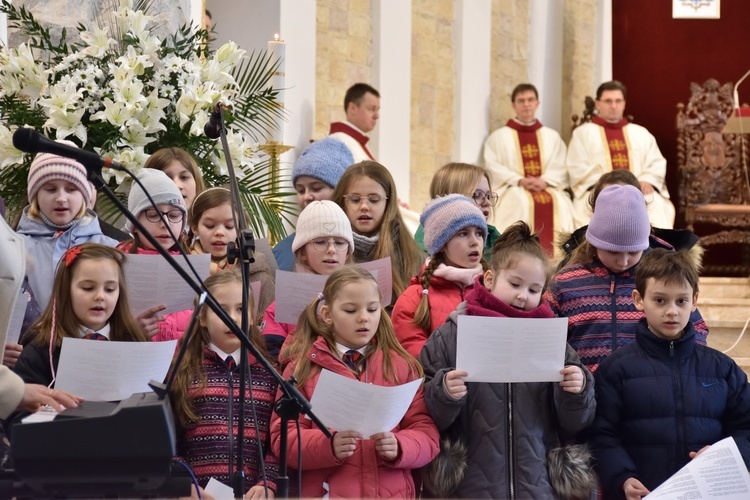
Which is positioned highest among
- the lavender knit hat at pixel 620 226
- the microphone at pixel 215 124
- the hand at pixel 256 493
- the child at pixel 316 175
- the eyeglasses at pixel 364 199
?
the microphone at pixel 215 124

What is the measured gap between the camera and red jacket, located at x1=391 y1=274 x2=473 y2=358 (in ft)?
13.8

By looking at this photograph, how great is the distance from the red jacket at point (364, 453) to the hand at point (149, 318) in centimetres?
47

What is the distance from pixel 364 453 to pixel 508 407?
→ 0.47m

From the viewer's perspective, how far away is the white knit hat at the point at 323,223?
4418 mm

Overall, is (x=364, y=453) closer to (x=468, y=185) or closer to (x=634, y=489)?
(x=634, y=489)

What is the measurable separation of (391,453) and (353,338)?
41 cm

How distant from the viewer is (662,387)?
12.8 ft

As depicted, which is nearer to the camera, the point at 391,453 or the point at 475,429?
the point at 391,453

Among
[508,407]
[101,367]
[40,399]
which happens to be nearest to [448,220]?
[508,407]

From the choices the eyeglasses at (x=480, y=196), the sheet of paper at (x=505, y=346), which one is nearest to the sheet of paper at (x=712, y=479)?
the sheet of paper at (x=505, y=346)

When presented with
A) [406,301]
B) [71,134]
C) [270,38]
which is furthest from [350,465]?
[270,38]

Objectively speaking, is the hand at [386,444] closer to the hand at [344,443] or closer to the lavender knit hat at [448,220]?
the hand at [344,443]

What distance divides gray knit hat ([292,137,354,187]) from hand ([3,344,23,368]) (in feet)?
5.81

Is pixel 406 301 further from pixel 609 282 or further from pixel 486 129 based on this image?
pixel 486 129
